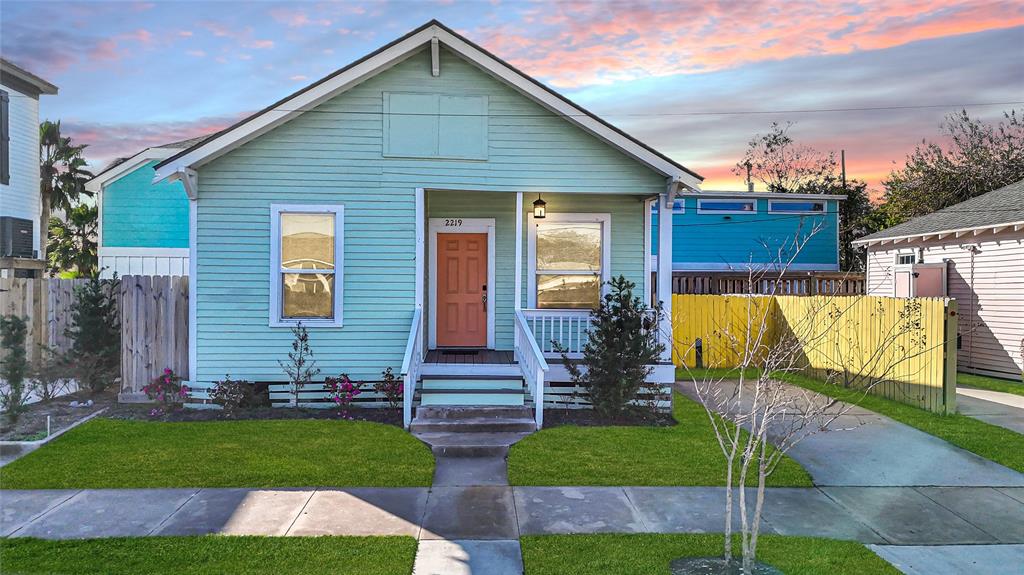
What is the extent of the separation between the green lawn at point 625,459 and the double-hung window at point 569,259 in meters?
2.90

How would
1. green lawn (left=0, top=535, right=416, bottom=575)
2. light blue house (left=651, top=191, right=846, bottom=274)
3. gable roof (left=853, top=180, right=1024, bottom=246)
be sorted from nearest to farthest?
green lawn (left=0, top=535, right=416, bottom=575) → gable roof (left=853, top=180, right=1024, bottom=246) → light blue house (left=651, top=191, right=846, bottom=274)

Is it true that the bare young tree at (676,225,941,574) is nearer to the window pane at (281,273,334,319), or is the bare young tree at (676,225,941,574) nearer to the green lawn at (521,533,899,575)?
the green lawn at (521,533,899,575)

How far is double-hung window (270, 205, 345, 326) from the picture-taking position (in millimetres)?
10078

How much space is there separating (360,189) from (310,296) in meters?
1.83

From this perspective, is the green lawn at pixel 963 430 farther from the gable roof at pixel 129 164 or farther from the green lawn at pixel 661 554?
the gable roof at pixel 129 164

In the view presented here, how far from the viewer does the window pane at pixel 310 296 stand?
33.4 ft

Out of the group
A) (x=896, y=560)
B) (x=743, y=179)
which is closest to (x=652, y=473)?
(x=896, y=560)

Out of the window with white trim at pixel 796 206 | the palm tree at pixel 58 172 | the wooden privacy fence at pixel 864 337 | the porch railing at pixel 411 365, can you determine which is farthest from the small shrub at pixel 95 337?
the palm tree at pixel 58 172

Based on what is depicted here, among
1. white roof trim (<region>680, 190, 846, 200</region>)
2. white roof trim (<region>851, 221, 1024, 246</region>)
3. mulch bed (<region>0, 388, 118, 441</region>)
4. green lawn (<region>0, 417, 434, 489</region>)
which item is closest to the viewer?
green lawn (<region>0, 417, 434, 489</region>)

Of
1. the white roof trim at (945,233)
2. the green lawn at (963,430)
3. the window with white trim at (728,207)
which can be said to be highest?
the window with white trim at (728,207)

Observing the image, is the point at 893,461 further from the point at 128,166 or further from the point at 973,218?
the point at 128,166

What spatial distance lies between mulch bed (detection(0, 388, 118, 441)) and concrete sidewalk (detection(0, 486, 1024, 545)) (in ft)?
8.02

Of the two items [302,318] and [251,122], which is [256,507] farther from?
[251,122]

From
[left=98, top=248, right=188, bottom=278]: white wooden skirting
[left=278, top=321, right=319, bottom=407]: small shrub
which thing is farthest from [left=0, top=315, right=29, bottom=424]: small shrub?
[left=98, top=248, right=188, bottom=278]: white wooden skirting
